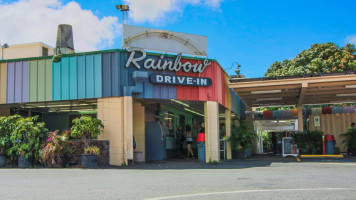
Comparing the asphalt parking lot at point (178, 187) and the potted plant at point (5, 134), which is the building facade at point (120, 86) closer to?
the potted plant at point (5, 134)

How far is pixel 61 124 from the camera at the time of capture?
2211cm

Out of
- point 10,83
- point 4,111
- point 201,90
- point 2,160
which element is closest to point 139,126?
point 201,90

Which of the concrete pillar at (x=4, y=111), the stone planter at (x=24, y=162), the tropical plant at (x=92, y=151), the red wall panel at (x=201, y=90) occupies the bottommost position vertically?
the stone planter at (x=24, y=162)

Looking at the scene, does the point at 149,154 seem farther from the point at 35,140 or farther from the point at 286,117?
the point at 286,117

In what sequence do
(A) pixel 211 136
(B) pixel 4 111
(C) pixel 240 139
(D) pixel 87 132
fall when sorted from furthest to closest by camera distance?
(C) pixel 240 139
(B) pixel 4 111
(A) pixel 211 136
(D) pixel 87 132

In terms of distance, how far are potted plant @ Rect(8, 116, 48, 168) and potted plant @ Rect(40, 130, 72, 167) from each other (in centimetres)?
45

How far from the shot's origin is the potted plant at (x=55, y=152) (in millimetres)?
13742

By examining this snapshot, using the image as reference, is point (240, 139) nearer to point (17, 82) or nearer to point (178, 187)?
point (17, 82)

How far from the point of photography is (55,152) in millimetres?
13812

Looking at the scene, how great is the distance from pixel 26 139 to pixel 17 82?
3.41m

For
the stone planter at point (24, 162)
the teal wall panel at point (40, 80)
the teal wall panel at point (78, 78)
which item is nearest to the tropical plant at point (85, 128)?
the teal wall panel at point (78, 78)

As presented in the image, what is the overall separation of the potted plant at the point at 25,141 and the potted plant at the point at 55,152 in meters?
0.45

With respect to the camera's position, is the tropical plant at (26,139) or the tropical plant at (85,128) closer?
the tropical plant at (85,128)

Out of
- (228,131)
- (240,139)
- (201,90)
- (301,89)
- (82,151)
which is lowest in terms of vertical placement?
(82,151)
